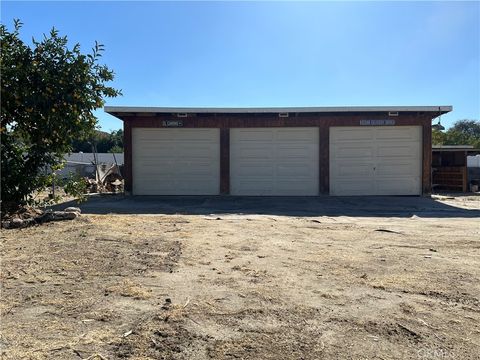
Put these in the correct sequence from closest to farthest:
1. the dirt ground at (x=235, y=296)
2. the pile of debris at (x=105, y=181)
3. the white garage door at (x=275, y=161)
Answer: the dirt ground at (x=235, y=296)
the white garage door at (x=275, y=161)
the pile of debris at (x=105, y=181)

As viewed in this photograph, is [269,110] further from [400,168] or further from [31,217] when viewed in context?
[31,217]

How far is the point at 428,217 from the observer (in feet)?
42.3

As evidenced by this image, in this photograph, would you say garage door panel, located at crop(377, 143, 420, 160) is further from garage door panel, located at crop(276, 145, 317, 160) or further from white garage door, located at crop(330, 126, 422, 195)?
garage door panel, located at crop(276, 145, 317, 160)

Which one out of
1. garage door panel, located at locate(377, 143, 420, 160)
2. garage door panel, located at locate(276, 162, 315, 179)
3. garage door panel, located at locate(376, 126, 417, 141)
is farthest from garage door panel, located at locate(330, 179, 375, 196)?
garage door panel, located at locate(376, 126, 417, 141)

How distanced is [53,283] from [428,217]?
35.5ft

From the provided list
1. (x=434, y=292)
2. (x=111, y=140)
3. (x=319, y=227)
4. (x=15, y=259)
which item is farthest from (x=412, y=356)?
(x=111, y=140)

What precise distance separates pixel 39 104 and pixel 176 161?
1128 centimetres

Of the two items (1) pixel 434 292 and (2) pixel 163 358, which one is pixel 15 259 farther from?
(1) pixel 434 292

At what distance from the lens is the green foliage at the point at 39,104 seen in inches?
358

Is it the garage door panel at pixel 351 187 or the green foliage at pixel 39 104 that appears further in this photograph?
the garage door panel at pixel 351 187

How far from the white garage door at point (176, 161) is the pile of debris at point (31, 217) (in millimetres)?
9819

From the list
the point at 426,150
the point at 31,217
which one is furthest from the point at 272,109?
the point at 31,217

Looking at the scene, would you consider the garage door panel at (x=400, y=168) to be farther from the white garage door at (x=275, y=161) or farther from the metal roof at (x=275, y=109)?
the white garage door at (x=275, y=161)

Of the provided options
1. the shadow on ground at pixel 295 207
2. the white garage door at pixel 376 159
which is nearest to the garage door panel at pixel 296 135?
the white garage door at pixel 376 159
